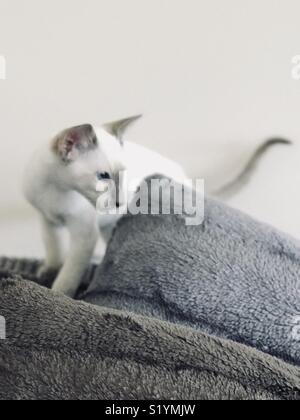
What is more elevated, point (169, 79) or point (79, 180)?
point (169, 79)

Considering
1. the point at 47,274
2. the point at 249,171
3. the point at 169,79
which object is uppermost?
the point at 169,79

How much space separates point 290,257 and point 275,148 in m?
0.32

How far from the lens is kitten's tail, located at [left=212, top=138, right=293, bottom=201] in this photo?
2.86 feet

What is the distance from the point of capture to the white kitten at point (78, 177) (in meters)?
0.64

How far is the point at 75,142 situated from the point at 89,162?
0.09 ft

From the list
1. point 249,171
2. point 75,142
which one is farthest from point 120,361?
point 249,171

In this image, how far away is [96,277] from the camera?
0.65 m

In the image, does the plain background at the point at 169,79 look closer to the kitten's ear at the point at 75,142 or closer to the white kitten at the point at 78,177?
the white kitten at the point at 78,177

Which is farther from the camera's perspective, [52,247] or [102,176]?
[52,247]

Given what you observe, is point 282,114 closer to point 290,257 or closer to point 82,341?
point 290,257

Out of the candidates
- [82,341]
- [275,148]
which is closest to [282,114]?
[275,148]

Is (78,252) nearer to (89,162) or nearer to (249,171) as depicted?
(89,162)

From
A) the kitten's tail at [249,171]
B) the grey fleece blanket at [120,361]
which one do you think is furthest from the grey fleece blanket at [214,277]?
the kitten's tail at [249,171]

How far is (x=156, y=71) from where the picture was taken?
2.80 ft
